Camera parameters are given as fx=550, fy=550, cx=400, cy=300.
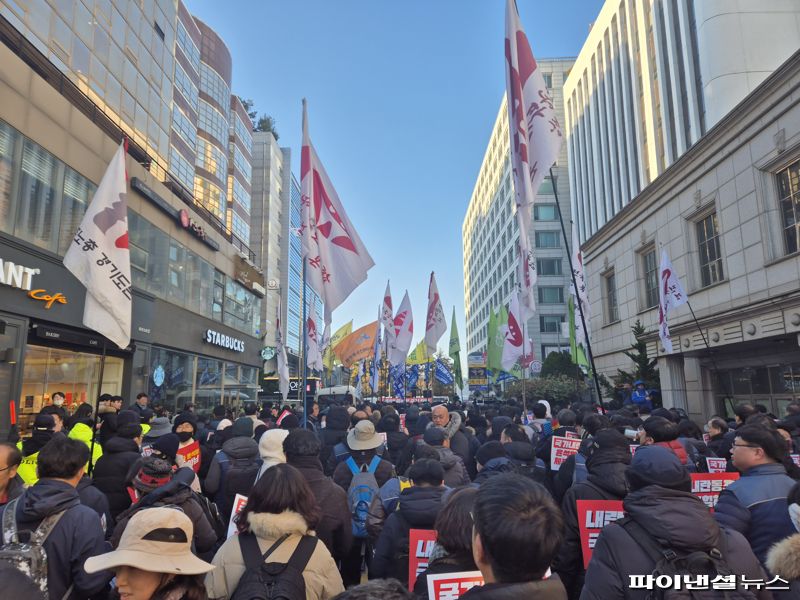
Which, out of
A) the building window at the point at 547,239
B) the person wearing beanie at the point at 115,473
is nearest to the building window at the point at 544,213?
the building window at the point at 547,239

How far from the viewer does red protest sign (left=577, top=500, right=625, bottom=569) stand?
3.75 meters

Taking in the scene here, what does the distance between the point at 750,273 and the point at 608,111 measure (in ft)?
71.7

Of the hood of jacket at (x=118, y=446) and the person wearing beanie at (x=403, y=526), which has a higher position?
the hood of jacket at (x=118, y=446)

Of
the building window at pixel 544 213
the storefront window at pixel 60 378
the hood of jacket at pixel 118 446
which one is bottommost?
the hood of jacket at pixel 118 446

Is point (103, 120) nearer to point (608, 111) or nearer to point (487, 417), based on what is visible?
point (487, 417)

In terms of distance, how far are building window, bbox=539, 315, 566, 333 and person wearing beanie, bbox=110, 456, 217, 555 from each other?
5982 centimetres

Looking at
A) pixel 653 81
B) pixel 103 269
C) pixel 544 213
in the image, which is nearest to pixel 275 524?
pixel 103 269

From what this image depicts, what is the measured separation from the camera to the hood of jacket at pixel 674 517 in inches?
98.6

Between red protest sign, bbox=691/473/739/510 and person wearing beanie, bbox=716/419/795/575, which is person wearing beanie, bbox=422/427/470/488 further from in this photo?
person wearing beanie, bbox=716/419/795/575

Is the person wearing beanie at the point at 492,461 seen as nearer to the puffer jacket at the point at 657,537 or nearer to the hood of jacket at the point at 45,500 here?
the puffer jacket at the point at 657,537

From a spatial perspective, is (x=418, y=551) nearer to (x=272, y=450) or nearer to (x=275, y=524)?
(x=275, y=524)

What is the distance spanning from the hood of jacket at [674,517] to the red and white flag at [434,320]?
62.2 feet

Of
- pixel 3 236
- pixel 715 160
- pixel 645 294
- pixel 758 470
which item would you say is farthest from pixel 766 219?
pixel 3 236

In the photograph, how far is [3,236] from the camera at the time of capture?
1415 centimetres
